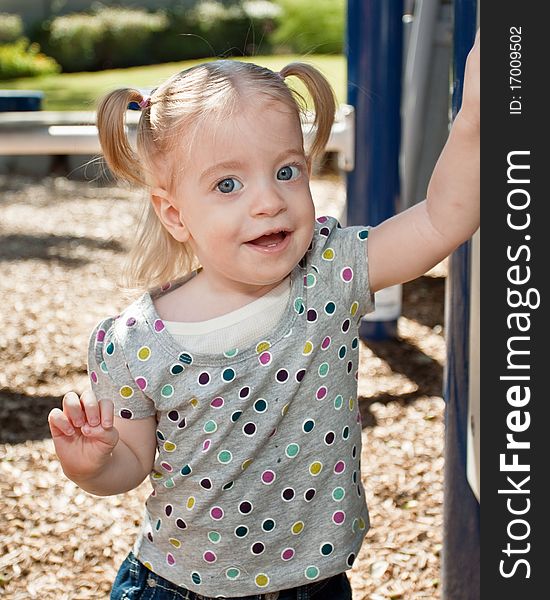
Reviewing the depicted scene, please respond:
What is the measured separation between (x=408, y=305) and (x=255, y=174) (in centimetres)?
355

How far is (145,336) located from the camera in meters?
1.75

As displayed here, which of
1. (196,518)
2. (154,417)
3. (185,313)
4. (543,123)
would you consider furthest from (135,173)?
(543,123)

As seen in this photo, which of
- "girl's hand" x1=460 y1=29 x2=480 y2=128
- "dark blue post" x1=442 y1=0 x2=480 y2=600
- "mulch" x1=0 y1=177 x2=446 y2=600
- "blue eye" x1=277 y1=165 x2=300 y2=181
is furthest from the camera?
"mulch" x1=0 y1=177 x2=446 y2=600

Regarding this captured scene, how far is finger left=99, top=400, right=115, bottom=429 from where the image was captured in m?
1.59

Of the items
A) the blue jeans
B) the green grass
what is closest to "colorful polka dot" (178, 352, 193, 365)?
the blue jeans

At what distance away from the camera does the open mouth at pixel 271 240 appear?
1.66 metres

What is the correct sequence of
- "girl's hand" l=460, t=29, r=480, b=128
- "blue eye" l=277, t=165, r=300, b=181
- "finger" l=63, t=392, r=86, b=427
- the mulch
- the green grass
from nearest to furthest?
"girl's hand" l=460, t=29, r=480, b=128
"finger" l=63, t=392, r=86, b=427
"blue eye" l=277, t=165, r=300, b=181
the mulch
the green grass

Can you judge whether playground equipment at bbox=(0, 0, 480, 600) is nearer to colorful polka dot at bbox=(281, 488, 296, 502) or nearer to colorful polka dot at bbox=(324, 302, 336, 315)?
colorful polka dot at bbox=(324, 302, 336, 315)

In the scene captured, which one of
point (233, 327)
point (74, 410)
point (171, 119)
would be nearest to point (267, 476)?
point (233, 327)

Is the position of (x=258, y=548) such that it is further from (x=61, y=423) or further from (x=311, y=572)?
(x=61, y=423)

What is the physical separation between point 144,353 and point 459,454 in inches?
26.0

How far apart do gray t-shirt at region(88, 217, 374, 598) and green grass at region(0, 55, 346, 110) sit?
37.9 ft

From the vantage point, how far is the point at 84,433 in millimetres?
1584

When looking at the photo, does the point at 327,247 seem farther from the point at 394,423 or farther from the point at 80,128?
the point at 80,128
